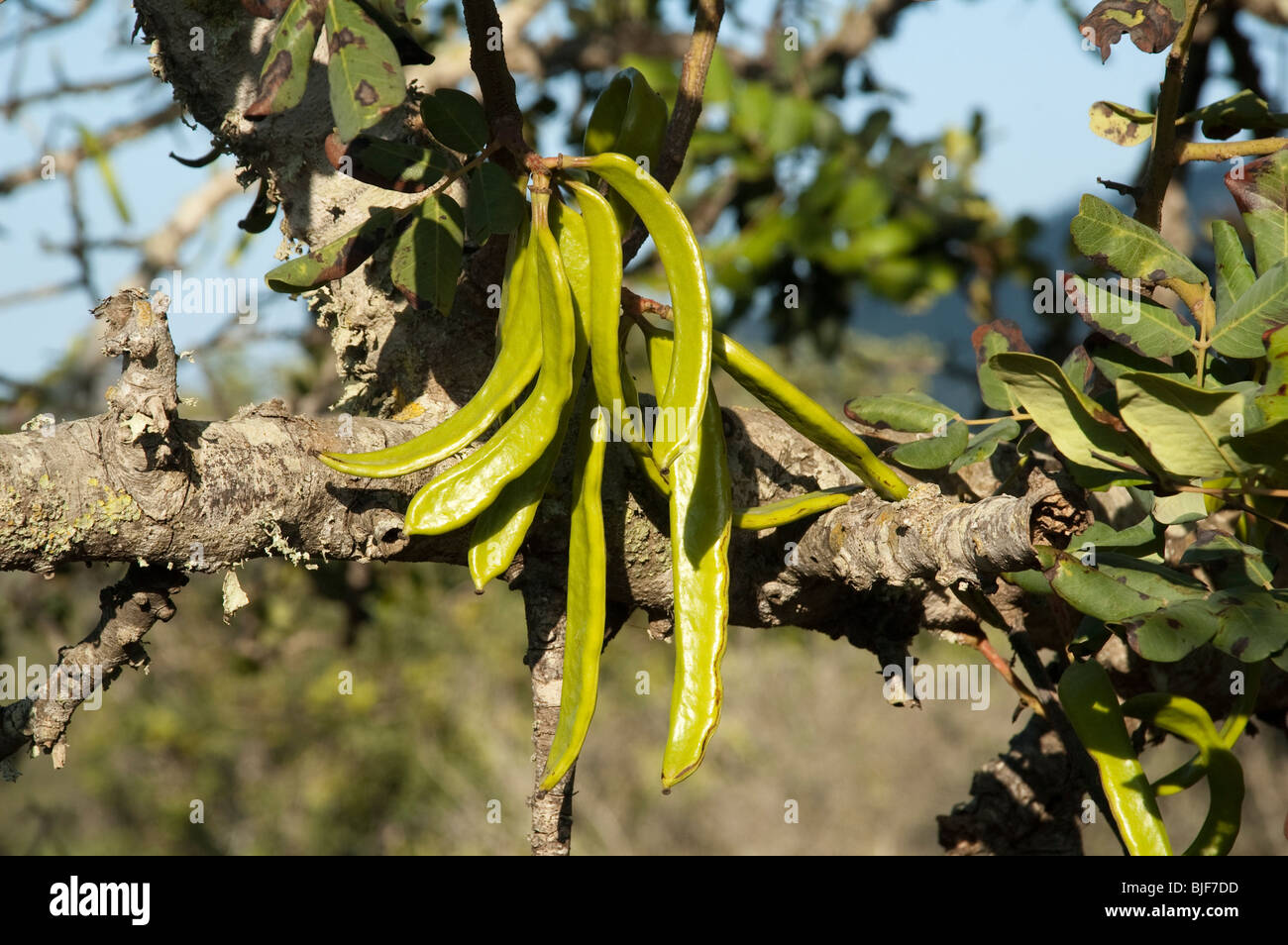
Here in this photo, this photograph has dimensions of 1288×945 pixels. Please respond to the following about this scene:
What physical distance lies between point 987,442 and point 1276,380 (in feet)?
Result: 0.94

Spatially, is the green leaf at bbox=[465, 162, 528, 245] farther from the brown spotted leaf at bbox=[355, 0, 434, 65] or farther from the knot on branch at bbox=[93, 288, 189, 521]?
the knot on branch at bbox=[93, 288, 189, 521]

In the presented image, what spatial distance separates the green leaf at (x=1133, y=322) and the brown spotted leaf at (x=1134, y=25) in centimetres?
→ 20

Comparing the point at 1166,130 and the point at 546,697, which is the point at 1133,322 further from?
the point at 546,697

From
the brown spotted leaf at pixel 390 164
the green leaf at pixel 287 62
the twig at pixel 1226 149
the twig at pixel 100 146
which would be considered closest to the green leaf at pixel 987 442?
the twig at pixel 1226 149

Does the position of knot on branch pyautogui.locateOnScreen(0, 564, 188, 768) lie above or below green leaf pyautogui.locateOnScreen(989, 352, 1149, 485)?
below

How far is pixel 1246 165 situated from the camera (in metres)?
0.98

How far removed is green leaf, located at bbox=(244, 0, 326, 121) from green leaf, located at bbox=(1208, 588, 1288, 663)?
0.87 metres

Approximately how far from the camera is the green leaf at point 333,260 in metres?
0.89

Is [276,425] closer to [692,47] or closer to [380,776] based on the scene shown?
[692,47]

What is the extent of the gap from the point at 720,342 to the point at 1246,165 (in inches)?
21.1

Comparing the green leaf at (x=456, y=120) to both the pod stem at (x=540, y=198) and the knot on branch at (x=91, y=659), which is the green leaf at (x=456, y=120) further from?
the knot on branch at (x=91, y=659)

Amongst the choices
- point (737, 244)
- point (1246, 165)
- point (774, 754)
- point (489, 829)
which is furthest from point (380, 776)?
point (1246, 165)

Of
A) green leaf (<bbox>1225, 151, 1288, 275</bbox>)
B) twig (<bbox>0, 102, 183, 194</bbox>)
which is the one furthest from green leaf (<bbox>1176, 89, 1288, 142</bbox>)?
twig (<bbox>0, 102, 183, 194</bbox>)

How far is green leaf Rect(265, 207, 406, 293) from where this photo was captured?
89cm
